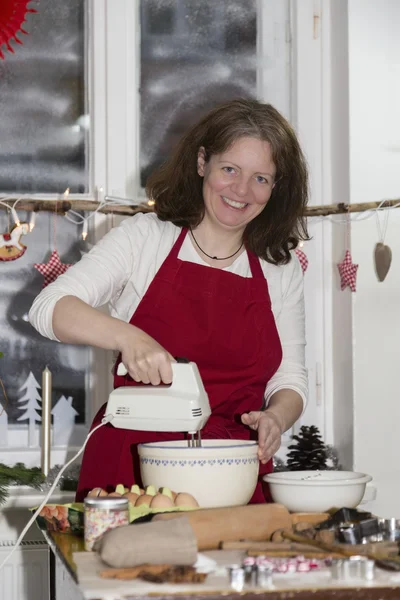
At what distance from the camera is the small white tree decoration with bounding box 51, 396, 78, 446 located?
283 cm

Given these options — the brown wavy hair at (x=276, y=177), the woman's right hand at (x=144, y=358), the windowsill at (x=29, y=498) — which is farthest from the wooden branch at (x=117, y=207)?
the woman's right hand at (x=144, y=358)

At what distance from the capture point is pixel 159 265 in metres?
2.01

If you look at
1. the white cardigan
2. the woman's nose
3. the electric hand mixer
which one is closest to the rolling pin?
the electric hand mixer

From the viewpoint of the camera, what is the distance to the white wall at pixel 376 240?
275 cm

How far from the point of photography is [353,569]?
1.10m

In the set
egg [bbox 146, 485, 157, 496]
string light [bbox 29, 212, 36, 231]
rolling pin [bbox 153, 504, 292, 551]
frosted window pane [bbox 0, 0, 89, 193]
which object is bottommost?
rolling pin [bbox 153, 504, 292, 551]

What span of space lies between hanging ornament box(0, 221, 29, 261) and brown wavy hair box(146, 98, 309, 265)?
0.60 m

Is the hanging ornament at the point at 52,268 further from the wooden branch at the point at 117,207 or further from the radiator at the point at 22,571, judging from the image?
the radiator at the point at 22,571

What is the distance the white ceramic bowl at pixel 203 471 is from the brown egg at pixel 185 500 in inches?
1.6

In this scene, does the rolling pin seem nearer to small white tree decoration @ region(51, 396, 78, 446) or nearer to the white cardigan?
the white cardigan

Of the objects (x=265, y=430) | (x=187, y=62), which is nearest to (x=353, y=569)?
(x=265, y=430)

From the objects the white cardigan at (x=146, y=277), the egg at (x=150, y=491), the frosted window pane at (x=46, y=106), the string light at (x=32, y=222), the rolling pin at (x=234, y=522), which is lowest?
the rolling pin at (x=234, y=522)

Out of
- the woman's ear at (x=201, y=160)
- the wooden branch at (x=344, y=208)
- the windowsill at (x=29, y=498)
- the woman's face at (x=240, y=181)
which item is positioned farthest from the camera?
the wooden branch at (x=344, y=208)

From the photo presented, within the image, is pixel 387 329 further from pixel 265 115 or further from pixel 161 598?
pixel 161 598
